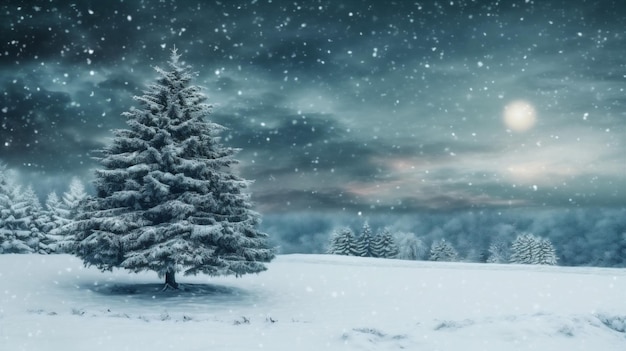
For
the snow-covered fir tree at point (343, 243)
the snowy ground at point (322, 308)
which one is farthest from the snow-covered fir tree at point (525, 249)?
the snowy ground at point (322, 308)

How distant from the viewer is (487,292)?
1653cm

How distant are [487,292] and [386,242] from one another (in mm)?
47173

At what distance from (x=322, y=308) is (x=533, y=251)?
59.9m

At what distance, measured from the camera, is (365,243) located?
6344 centimetres

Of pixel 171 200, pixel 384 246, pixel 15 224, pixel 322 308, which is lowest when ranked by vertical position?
pixel 322 308

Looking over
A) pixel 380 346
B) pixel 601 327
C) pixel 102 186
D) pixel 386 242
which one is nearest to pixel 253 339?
pixel 380 346

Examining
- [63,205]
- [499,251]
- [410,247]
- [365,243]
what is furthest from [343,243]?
[499,251]

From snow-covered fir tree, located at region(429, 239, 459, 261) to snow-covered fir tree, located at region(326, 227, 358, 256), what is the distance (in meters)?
17.7

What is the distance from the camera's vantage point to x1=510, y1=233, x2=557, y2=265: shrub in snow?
214 feet

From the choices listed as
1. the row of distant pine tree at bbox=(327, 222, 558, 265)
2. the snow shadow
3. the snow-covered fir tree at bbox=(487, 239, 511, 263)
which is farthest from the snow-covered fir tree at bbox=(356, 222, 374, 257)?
the snow shadow

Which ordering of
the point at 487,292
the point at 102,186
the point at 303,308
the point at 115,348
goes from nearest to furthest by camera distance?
the point at 115,348
the point at 303,308
the point at 102,186
the point at 487,292

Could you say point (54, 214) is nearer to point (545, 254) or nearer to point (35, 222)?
point (35, 222)

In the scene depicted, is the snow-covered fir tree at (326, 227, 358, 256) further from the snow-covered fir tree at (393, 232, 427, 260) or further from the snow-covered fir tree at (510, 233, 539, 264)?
the snow-covered fir tree at (510, 233, 539, 264)

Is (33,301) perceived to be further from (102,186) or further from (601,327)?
(601,327)
